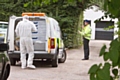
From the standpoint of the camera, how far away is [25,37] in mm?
12180

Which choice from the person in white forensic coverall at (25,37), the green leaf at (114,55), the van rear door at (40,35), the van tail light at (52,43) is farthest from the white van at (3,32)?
the green leaf at (114,55)

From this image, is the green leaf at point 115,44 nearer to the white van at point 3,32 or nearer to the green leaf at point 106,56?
the green leaf at point 106,56

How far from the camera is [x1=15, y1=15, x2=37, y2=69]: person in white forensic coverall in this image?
12.1 metres

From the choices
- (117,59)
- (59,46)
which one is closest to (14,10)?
(59,46)

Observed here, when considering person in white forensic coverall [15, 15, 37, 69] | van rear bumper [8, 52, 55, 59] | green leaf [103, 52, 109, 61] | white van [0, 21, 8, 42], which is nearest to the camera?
green leaf [103, 52, 109, 61]

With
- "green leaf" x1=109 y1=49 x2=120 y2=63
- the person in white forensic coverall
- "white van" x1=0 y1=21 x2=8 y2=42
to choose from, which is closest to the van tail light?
the person in white forensic coverall

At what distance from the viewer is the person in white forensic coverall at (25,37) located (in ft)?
39.7

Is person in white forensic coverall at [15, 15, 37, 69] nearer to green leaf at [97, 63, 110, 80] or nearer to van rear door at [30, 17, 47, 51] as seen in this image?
van rear door at [30, 17, 47, 51]

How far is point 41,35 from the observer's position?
→ 1319 cm

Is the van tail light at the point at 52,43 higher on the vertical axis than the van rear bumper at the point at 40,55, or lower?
higher

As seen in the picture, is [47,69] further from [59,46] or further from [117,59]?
[117,59]

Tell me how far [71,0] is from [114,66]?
1.45 metres

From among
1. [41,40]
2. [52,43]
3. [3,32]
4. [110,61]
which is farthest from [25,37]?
[110,61]

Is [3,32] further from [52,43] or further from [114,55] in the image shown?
[114,55]
